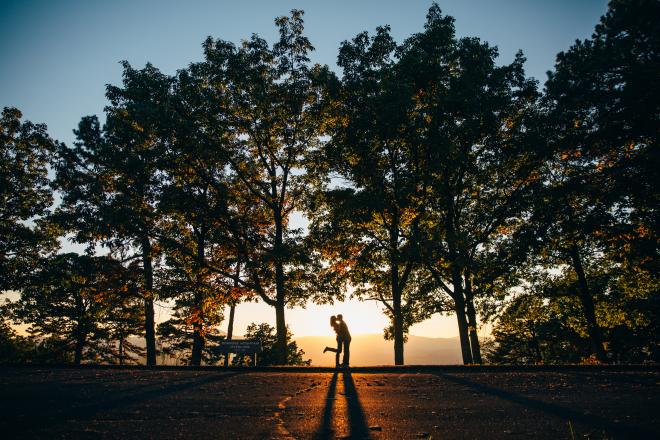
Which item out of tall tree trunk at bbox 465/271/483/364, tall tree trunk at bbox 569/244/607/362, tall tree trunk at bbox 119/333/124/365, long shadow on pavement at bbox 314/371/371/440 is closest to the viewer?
long shadow on pavement at bbox 314/371/371/440

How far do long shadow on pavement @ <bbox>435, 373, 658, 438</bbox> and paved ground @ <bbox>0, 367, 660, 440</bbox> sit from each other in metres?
0.01

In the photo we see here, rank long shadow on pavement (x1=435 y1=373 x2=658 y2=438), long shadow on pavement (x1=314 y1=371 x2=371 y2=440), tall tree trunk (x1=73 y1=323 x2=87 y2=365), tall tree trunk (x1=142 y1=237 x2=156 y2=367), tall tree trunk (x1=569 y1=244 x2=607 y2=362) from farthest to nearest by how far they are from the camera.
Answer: tall tree trunk (x1=73 y1=323 x2=87 y2=365) → tall tree trunk (x1=569 y1=244 x2=607 y2=362) → tall tree trunk (x1=142 y1=237 x2=156 y2=367) → long shadow on pavement (x1=314 y1=371 x2=371 y2=440) → long shadow on pavement (x1=435 y1=373 x2=658 y2=438)

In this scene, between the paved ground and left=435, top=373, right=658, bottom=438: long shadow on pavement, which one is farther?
the paved ground

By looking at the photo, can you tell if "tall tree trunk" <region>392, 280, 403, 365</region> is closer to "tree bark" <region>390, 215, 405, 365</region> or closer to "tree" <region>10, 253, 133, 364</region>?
"tree bark" <region>390, 215, 405, 365</region>

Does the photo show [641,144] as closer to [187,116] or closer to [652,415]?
[652,415]

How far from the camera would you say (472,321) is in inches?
793

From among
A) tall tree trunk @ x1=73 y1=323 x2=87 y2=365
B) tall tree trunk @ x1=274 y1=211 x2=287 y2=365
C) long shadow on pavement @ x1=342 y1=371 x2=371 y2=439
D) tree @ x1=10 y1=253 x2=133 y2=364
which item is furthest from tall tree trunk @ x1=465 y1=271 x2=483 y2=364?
tall tree trunk @ x1=73 y1=323 x2=87 y2=365

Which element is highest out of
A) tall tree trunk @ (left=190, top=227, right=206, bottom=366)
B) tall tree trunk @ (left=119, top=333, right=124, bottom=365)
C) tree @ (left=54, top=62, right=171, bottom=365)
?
tree @ (left=54, top=62, right=171, bottom=365)

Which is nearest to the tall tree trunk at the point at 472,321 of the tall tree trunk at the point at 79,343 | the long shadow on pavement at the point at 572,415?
the long shadow on pavement at the point at 572,415

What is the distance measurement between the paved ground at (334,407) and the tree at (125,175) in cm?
1074

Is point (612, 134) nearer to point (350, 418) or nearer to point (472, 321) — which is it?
point (472, 321)

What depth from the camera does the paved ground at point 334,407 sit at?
396cm

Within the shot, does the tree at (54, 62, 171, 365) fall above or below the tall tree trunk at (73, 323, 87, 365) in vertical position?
above

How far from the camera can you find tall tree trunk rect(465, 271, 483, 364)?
61.7ft
